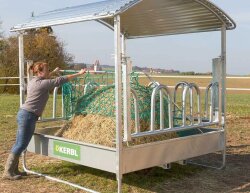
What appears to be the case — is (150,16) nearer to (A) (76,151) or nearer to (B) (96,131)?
(B) (96,131)

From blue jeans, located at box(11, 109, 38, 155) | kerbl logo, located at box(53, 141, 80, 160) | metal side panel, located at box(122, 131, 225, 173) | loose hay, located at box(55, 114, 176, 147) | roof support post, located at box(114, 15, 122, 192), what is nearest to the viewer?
roof support post, located at box(114, 15, 122, 192)

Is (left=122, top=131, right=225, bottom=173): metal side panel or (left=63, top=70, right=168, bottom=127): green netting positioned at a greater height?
(left=63, top=70, right=168, bottom=127): green netting

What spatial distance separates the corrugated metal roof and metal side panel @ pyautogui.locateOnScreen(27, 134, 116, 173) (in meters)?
1.49

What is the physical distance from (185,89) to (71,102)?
1.79 metres

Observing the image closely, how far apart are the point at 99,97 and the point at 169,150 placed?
4.15ft

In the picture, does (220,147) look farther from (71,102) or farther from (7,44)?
(7,44)

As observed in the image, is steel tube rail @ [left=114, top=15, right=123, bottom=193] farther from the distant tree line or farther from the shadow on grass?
the distant tree line

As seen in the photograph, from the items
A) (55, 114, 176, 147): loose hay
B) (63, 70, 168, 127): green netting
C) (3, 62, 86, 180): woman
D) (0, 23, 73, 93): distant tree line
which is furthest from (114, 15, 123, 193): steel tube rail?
(0, 23, 73, 93): distant tree line

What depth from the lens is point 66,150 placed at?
5309mm

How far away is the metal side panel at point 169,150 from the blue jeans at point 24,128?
5.18 feet

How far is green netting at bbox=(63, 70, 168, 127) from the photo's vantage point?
556 cm

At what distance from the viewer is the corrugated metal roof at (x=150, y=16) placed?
15.6 feet

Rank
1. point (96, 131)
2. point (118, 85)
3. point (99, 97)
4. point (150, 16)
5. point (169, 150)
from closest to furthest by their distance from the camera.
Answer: point (118, 85) < point (169, 150) < point (96, 131) < point (99, 97) < point (150, 16)

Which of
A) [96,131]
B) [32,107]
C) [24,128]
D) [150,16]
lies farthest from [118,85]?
[150,16]
